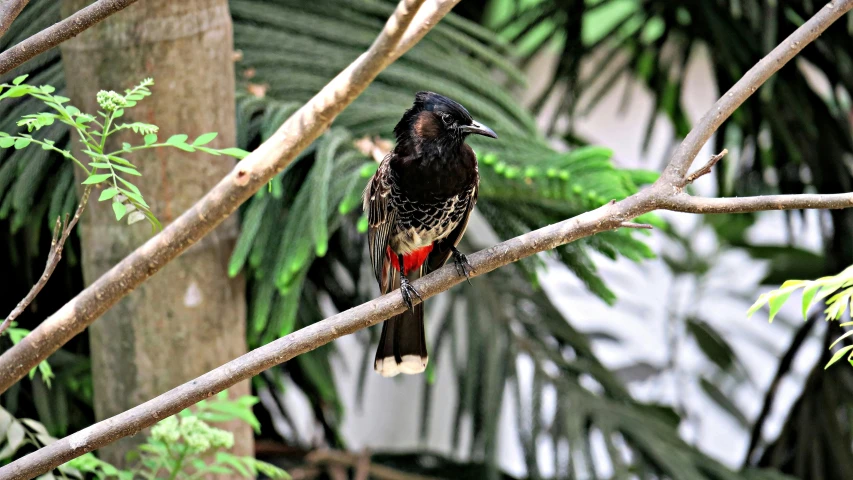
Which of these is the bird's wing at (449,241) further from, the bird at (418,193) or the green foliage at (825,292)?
the green foliage at (825,292)

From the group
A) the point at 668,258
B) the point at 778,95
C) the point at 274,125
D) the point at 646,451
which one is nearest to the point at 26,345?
the point at 274,125

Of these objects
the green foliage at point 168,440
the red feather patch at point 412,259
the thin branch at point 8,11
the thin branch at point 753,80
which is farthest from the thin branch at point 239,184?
the red feather patch at point 412,259

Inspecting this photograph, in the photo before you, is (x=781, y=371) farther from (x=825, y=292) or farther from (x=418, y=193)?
(x=825, y=292)

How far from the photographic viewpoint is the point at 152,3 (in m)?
1.76

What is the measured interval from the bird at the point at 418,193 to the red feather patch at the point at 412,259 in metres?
0.07

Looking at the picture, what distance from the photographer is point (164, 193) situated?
1.83 m

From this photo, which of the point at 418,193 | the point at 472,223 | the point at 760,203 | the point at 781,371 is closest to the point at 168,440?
the point at 418,193

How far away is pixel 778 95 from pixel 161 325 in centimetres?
215

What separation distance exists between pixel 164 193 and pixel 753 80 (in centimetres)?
116

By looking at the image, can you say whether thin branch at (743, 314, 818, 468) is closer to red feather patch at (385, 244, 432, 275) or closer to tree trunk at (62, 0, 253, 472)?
red feather patch at (385, 244, 432, 275)

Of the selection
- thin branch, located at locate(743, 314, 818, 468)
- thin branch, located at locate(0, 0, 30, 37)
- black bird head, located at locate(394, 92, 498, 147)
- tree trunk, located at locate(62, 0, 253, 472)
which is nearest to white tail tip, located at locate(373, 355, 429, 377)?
tree trunk, located at locate(62, 0, 253, 472)

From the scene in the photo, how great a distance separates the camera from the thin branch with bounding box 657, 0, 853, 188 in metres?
1.28

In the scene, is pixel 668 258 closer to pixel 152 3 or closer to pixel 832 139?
pixel 832 139

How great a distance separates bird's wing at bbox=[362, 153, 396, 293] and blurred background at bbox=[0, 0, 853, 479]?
0.04 metres
